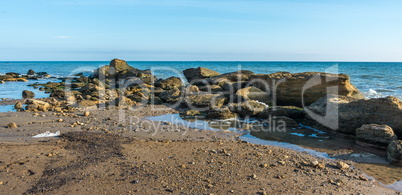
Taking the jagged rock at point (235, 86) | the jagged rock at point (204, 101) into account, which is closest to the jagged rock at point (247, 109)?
the jagged rock at point (204, 101)

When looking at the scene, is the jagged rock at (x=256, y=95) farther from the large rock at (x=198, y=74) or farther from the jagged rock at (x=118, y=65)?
the jagged rock at (x=118, y=65)

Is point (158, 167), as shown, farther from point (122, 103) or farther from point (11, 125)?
point (122, 103)

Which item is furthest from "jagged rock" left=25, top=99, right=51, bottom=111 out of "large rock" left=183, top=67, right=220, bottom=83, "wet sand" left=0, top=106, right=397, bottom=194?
"large rock" left=183, top=67, right=220, bottom=83

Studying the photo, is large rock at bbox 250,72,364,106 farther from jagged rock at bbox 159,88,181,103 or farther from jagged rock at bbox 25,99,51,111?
jagged rock at bbox 25,99,51,111

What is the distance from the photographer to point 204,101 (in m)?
12.7

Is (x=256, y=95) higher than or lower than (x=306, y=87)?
lower

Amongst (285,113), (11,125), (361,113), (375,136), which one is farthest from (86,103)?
(375,136)

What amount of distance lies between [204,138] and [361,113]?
4.84 metres

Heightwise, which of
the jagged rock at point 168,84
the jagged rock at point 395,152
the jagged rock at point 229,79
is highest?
the jagged rock at point 229,79

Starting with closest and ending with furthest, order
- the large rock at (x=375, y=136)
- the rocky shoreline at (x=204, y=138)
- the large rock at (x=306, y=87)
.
→ the rocky shoreline at (x=204, y=138)
the large rock at (x=375, y=136)
the large rock at (x=306, y=87)

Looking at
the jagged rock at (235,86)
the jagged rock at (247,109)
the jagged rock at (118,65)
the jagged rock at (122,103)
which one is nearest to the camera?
the jagged rock at (247,109)

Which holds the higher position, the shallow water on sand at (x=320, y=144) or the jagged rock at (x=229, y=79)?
the jagged rock at (x=229, y=79)

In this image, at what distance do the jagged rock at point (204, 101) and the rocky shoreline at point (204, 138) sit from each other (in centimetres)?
5

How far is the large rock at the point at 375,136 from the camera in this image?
7457mm
